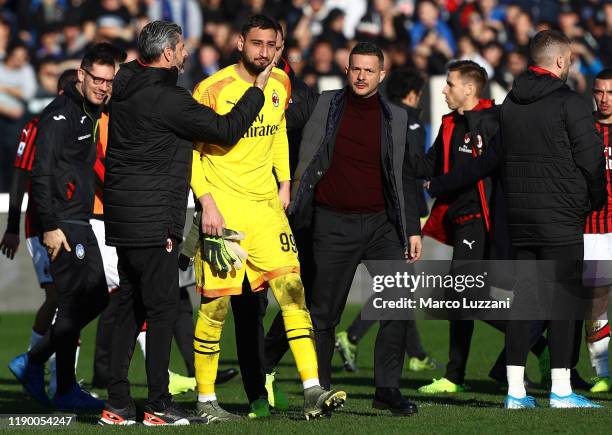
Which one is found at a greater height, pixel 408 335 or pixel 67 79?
pixel 67 79

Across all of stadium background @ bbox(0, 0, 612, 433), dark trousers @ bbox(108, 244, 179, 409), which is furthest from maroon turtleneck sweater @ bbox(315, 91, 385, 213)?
stadium background @ bbox(0, 0, 612, 433)

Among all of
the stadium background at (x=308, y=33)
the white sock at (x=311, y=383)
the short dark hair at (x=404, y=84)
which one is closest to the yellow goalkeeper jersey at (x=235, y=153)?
the white sock at (x=311, y=383)

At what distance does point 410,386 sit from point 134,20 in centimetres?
1112

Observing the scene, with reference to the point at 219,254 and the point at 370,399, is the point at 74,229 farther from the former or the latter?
the point at 370,399

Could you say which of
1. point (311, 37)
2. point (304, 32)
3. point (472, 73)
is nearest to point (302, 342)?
point (472, 73)

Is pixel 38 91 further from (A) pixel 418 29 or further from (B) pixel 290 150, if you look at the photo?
(B) pixel 290 150

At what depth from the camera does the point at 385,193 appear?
9.31 m

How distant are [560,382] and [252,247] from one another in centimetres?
224

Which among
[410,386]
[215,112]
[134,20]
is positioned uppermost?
[134,20]

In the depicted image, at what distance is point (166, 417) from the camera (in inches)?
339

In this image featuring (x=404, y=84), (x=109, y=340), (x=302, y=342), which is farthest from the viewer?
(x=404, y=84)

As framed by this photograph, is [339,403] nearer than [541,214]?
Yes

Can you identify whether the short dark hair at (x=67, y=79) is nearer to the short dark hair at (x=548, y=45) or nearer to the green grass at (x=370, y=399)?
the green grass at (x=370, y=399)

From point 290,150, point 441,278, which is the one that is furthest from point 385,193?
point 441,278
